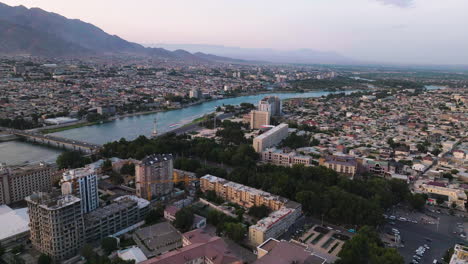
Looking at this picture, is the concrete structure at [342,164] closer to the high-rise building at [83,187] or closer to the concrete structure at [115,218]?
the concrete structure at [115,218]

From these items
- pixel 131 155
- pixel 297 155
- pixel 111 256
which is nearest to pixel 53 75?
pixel 131 155

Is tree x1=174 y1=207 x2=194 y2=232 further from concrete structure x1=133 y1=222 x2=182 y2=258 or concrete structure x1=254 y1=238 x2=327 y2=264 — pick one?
concrete structure x1=254 y1=238 x2=327 y2=264

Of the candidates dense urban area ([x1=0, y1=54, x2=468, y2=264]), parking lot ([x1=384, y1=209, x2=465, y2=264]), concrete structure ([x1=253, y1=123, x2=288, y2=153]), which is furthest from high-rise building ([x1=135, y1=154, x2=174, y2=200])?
parking lot ([x1=384, y1=209, x2=465, y2=264])

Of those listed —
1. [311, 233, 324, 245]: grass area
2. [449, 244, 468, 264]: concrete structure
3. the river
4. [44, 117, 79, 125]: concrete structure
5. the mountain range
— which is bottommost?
the river

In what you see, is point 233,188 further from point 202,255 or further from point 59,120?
point 59,120

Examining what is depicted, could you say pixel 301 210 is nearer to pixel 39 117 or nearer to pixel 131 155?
pixel 131 155

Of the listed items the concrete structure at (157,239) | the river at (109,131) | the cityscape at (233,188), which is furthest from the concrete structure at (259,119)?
the concrete structure at (157,239)
